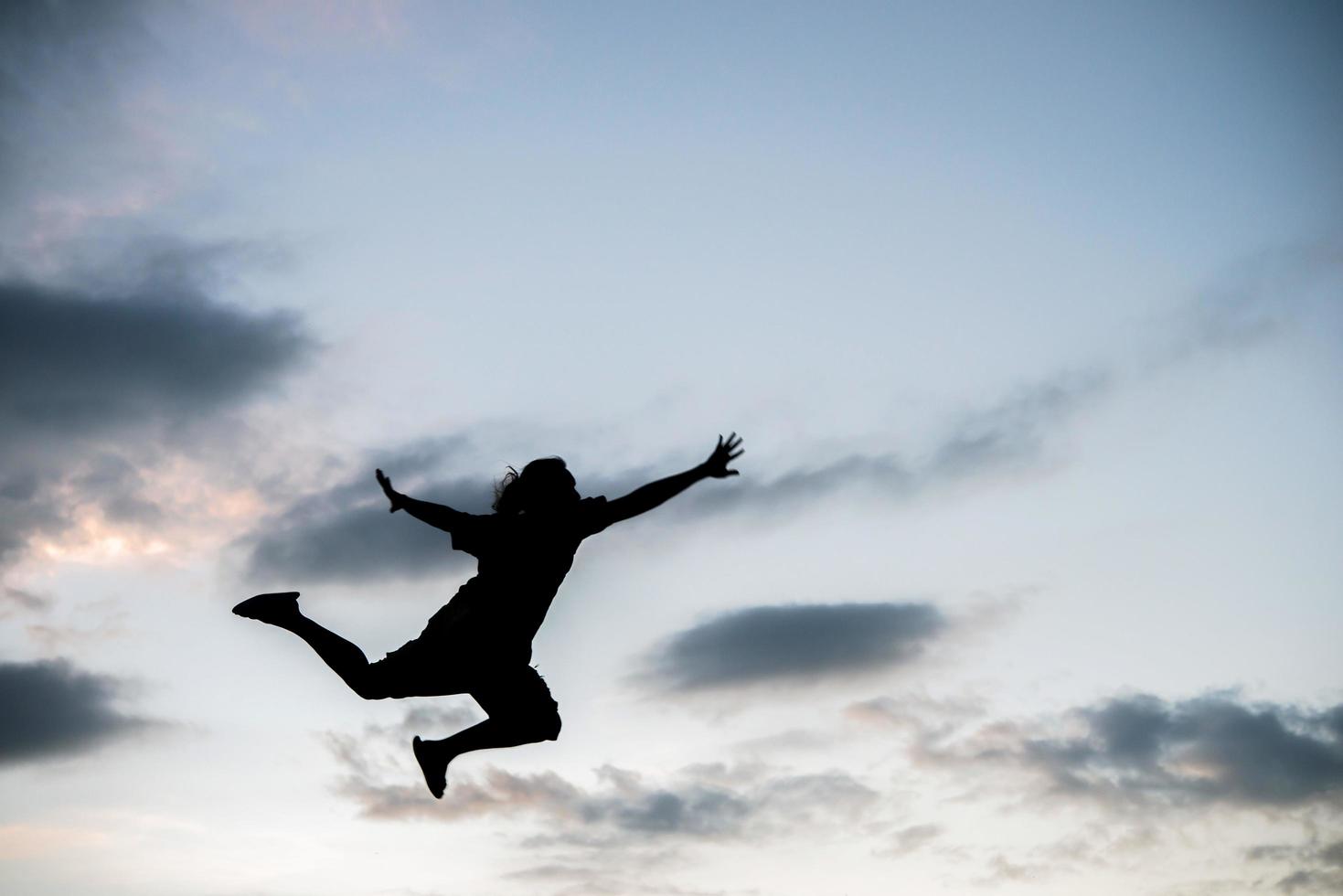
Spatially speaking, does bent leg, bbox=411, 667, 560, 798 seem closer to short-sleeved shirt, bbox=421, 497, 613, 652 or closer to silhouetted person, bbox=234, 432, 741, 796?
silhouetted person, bbox=234, 432, 741, 796

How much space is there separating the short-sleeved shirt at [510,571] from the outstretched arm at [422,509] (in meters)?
0.06

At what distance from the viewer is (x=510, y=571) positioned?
11719 mm

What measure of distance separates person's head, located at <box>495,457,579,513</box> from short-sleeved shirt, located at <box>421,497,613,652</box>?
8 cm

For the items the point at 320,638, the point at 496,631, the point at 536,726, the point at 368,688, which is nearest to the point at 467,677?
the point at 496,631

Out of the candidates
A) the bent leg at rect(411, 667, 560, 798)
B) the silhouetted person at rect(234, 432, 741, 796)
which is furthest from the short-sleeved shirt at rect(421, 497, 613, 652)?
the bent leg at rect(411, 667, 560, 798)

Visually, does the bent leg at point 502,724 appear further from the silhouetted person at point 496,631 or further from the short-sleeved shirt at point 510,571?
the short-sleeved shirt at point 510,571

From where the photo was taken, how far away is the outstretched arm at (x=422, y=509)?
454 inches

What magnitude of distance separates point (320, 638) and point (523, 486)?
5.93 feet

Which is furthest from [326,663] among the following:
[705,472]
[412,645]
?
[705,472]

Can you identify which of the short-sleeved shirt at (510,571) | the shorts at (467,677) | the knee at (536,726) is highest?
the short-sleeved shirt at (510,571)

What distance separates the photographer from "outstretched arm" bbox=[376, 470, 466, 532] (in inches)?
454

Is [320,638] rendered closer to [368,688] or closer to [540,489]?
[368,688]

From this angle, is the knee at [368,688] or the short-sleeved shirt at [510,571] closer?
the short-sleeved shirt at [510,571]

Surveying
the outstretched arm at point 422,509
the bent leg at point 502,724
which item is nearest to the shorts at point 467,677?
the bent leg at point 502,724
